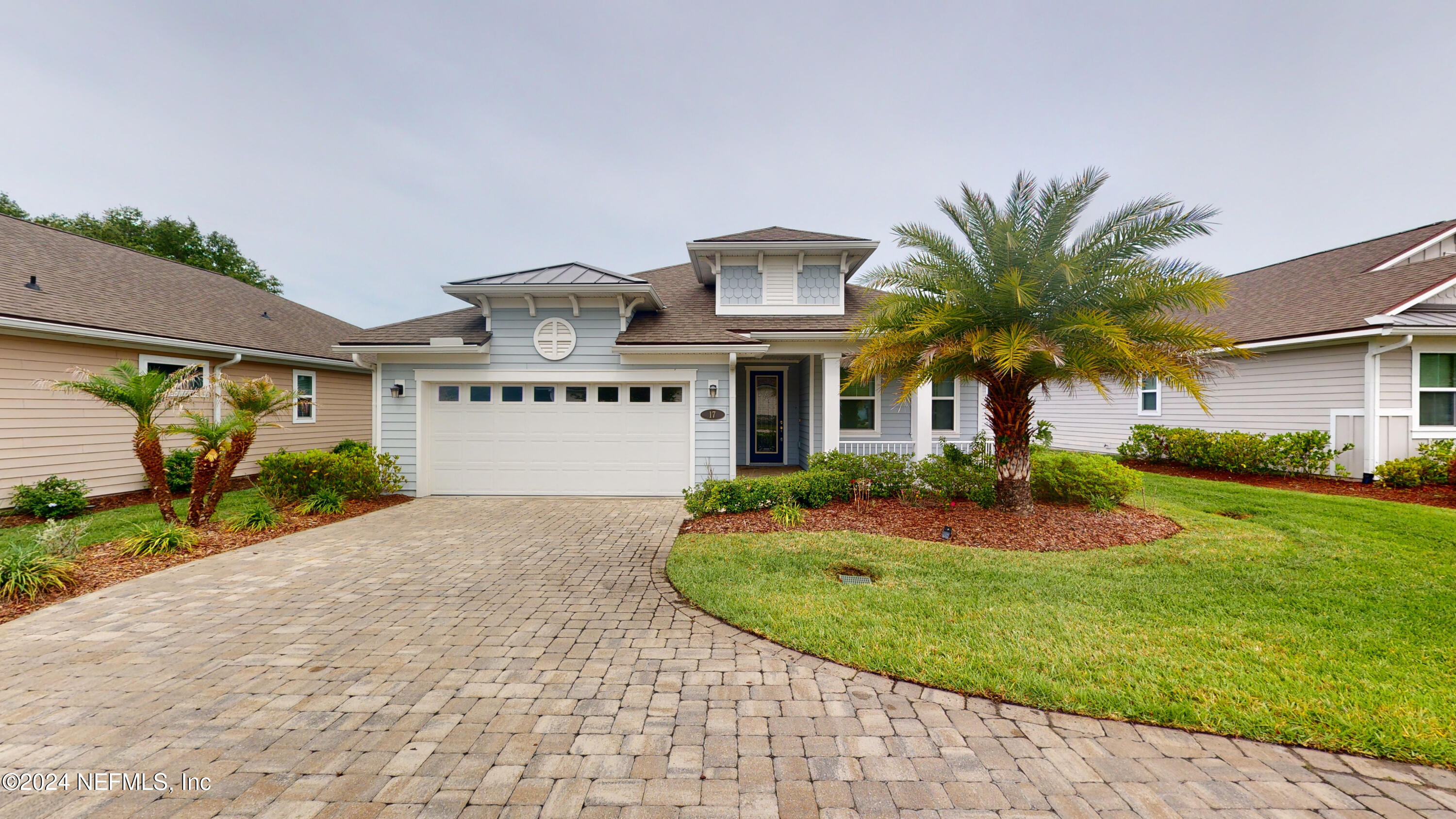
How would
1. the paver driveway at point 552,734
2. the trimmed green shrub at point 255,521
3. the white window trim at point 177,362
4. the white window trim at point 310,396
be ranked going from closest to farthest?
1. the paver driveway at point 552,734
2. the trimmed green shrub at point 255,521
3. the white window trim at point 177,362
4. the white window trim at point 310,396

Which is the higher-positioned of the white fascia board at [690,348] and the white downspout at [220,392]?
the white fascia board at [690,348]

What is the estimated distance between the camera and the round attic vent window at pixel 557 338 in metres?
9.64

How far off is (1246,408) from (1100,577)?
11.6 meters

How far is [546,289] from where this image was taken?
30.4ft

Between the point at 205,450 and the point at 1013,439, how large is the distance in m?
10.9

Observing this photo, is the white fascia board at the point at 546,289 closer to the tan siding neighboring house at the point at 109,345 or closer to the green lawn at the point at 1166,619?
the tan siding neighboring house at the point at 109,345

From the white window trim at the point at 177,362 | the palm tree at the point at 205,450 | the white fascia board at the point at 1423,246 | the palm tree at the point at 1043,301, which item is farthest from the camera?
the white fascia board at the point at 1423,246

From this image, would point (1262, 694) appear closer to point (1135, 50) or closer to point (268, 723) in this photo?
point (268, 723)

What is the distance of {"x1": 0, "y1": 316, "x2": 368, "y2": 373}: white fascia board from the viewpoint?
24.9 feet

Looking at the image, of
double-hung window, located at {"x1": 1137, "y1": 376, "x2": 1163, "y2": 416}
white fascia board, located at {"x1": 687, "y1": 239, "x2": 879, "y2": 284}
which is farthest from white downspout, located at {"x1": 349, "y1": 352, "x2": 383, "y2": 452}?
double-hung window, located at {"x1": 1137, "y1": 376, "x2": 1163, "y2": 416}

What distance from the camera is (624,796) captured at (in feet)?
7.25

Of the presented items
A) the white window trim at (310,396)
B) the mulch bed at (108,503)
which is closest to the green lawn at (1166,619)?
the mulch bed at (108,503)

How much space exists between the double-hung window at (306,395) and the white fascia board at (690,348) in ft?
28.8

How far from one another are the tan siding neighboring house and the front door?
8.22 meters
